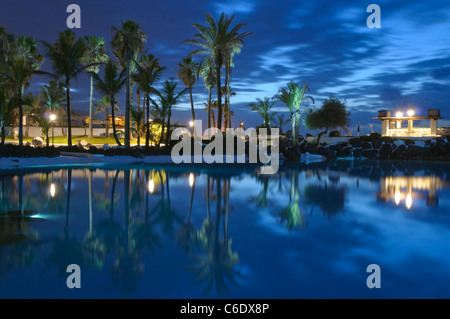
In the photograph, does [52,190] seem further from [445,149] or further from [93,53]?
[93,53]

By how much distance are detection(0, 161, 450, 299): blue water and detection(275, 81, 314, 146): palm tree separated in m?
28.5

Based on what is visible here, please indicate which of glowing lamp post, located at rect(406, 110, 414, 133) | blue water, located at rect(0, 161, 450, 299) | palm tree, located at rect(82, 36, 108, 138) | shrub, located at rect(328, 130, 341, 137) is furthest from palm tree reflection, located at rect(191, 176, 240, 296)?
glowing lamp post, located at rect(406, 110, 414, 133)

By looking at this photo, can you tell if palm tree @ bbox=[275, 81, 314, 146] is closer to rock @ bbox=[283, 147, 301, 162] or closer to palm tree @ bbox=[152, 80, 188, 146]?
rock @ bbox=[283, 147, 301, 162]

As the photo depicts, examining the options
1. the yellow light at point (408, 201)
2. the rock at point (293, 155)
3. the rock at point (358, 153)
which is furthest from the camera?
the rock at point (358, 153)

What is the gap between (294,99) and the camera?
3931cm

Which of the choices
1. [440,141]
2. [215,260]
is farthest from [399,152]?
[215,260]

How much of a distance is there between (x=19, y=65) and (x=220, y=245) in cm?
2343

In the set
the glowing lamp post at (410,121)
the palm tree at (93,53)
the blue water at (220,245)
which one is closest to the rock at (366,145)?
the glowing lamp post at (410,121)

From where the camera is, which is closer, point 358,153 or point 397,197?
point 397,197

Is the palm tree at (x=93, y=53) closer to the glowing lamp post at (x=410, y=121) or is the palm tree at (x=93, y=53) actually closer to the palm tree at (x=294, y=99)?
the palm tree at (x=294, y=99)

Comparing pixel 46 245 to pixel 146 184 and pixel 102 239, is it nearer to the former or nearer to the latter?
pixel 102 239

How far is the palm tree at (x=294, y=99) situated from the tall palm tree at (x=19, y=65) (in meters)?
23.0

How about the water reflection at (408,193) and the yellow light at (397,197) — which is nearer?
the yellow light at (397,197)

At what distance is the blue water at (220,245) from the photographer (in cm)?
415
